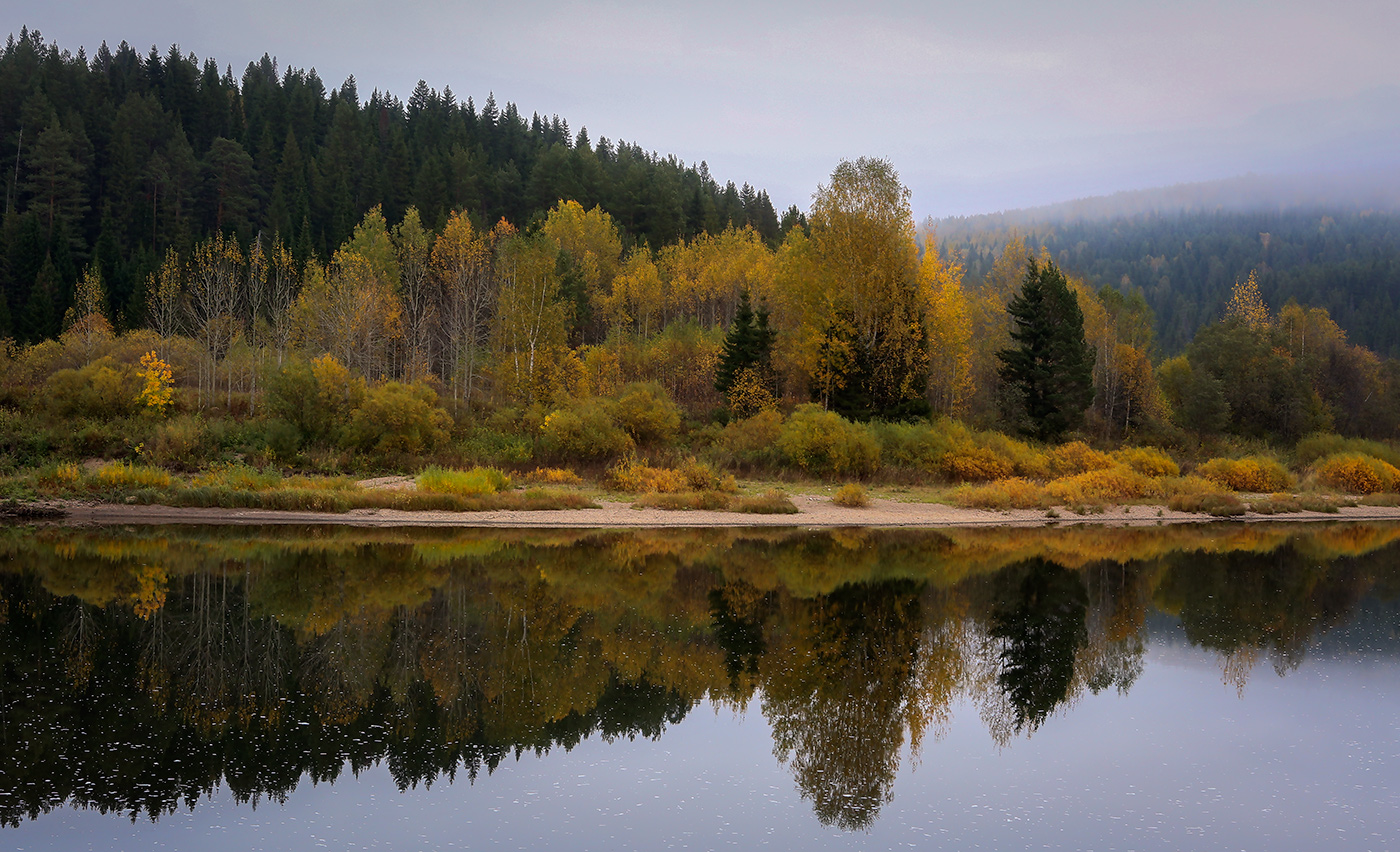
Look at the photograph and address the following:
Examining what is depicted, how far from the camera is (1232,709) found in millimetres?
11055

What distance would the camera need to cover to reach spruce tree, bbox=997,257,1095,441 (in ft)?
146

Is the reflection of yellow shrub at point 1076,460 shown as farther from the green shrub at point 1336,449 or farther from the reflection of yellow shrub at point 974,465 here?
the green shrub at point 1336,449

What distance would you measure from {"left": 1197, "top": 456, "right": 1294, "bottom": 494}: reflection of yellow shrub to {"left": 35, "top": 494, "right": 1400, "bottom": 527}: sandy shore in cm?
519

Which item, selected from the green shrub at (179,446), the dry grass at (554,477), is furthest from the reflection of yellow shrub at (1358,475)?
the green shrub at (179,446)

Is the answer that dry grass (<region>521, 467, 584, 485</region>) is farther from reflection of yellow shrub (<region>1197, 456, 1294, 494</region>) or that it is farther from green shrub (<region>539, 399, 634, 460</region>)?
reflection of yellow shrub (<region>1197, 456, 1294, 494</region>)

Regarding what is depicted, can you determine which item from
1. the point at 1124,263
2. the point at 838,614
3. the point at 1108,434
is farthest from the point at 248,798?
the point at 1124,263

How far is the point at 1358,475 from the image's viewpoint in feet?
132

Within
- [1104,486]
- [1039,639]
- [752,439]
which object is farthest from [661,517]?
[1104,486]

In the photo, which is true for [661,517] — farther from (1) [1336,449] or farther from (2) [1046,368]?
(1) [1336,449]

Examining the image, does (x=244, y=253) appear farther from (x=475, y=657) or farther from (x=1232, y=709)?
(x=1232, y=709)

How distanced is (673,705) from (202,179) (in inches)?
3439

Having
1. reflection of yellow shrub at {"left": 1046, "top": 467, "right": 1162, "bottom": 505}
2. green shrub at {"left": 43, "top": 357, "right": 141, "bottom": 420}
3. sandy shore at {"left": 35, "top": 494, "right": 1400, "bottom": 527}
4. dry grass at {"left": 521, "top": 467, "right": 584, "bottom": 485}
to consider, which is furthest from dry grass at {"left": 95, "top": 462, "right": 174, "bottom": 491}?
reflection of yellow shrub at {"left": 1046, "top": 467, "right": 1162, "bottom": 505}

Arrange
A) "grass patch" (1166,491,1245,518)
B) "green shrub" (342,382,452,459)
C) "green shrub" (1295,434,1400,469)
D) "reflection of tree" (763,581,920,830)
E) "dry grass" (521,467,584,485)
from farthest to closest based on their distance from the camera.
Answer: "green shrub" (1295,434,1400,469) → "green shrub" (342,382,452,459) → "dry grass" (521,467,584,485) → "grass patch" (1166,491,1245,518) → "reflection of tree" (763,581,920,830)

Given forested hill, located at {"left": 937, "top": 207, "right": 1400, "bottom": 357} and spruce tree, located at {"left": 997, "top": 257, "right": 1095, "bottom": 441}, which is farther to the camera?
forested hill, located at {"left": 937, "top": 207, "right": 1400, "bottom": 357}
